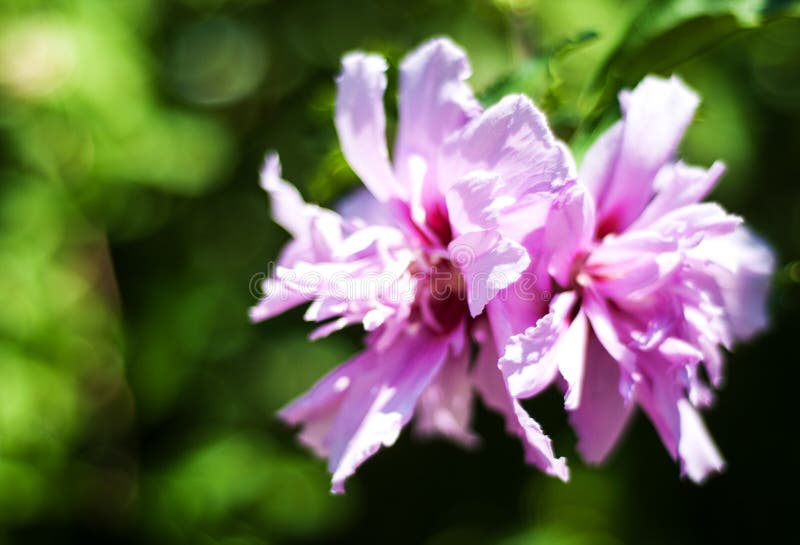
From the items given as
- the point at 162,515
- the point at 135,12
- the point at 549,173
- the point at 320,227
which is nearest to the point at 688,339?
the point at 549,173

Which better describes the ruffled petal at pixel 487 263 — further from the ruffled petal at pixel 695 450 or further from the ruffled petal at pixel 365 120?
the ruffled petal at pixel 695 450

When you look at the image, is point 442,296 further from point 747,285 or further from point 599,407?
point 747,285

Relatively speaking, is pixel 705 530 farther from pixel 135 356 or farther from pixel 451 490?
pixel 135 356

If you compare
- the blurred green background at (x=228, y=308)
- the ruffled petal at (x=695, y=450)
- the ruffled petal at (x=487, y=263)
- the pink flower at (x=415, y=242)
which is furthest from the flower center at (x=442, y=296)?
the blurred green background at (x=228, y=308)

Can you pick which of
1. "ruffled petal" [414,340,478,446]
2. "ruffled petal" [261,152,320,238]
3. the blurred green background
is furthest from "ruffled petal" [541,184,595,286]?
the blurred green background

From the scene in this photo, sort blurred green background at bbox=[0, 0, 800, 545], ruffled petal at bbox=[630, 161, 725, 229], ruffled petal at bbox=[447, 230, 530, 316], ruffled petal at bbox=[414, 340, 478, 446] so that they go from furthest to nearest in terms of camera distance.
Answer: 1. blurred green background at bbox=[0, 0, 800, 545]
2. ruffled petal at bbox=[414, 340, 478, 446]
3. ruffled petal at bbox=[630, 161, 725, 229]
4. ruffled petal at bbox=[447, 230, 530, 316]

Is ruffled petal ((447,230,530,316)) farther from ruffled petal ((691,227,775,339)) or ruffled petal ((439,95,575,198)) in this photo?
ruffled petal ((691,227,775,339))

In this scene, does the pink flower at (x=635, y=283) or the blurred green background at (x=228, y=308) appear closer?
the pink flower at (x=635, y=283)

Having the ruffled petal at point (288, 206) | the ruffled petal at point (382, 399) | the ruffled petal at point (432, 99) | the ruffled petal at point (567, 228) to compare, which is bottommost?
the ruffled petal at point (382, 399)
